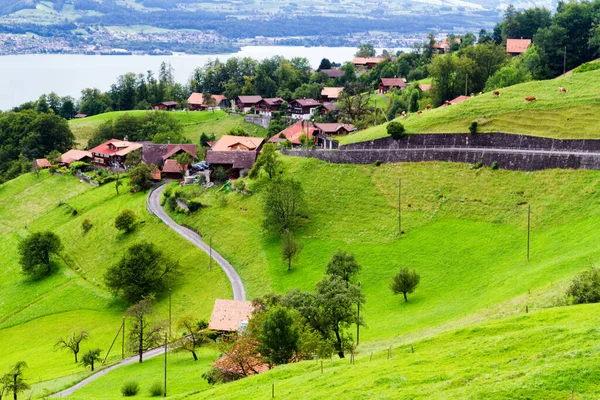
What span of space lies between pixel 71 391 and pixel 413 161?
144ft

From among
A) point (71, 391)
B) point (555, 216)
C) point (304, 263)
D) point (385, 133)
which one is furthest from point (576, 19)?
point (71, 391)

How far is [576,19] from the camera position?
106 m

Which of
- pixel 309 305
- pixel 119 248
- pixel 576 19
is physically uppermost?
pixel 576 19

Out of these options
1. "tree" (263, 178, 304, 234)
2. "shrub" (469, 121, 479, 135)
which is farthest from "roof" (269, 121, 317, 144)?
"shrub" (469, 121, 479, 135)

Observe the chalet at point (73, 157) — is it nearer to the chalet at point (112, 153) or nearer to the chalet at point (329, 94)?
the chalet at point (112, 153)

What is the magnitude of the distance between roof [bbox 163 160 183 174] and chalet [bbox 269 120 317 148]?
662 inches

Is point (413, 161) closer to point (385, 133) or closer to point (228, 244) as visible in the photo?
point (385, 133)

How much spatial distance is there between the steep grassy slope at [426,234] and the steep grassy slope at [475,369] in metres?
9.27

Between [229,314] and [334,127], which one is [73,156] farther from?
[229,314]

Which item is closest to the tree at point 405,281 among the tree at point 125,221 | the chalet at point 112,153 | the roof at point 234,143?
the tree at point 125,221

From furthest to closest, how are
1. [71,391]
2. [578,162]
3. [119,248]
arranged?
[119,248], [578,162], [71,391]

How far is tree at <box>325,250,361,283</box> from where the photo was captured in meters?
58.2

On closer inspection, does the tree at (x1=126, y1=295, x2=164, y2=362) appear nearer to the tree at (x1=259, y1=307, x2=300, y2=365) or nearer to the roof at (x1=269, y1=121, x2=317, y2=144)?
the tree at (x1=259, y1=307, x2=300, y2=365)

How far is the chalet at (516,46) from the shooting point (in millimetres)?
133625
